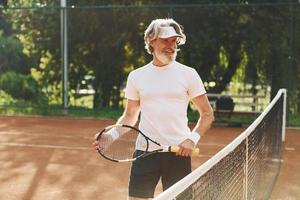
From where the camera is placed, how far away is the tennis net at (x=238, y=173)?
2.34 m

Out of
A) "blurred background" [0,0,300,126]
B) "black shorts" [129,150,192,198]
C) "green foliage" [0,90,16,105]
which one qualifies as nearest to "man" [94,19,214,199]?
"black shorts" [129,150,192,198]

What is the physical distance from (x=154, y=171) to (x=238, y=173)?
77 cm

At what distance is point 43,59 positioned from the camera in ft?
41.2

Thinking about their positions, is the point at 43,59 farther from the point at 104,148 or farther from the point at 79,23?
the point at 104,148

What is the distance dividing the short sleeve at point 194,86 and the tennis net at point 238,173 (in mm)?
346

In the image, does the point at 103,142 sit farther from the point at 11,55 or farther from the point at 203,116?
the point at 11,55

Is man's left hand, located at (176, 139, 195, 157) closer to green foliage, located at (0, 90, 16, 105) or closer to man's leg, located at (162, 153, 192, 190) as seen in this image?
man's leg, located at (162, 153, 192, 190)

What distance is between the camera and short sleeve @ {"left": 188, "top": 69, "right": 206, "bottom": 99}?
10.1 ft

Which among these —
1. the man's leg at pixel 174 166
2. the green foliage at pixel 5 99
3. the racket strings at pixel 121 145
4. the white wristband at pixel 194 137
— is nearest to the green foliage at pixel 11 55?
the green foliage at pixel 5 99

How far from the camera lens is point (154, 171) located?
319 centimetres

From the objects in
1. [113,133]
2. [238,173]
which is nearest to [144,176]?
[113,133]

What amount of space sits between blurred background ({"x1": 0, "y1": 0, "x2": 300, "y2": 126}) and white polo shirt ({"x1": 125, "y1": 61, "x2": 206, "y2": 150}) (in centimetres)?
818

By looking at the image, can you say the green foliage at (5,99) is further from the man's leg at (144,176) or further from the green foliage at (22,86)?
the man's leg at (144,176)

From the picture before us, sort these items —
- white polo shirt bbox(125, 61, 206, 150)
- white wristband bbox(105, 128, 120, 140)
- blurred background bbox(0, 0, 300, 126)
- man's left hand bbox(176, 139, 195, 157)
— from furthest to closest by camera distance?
blurred background bbox(0, 0, 300, 126)
white wristband bbox(105, 128, 120, 140)
white polo shirt bbox(125, 61, 206, 150)
man's left hand bbox(176, 139, 195, 157)
